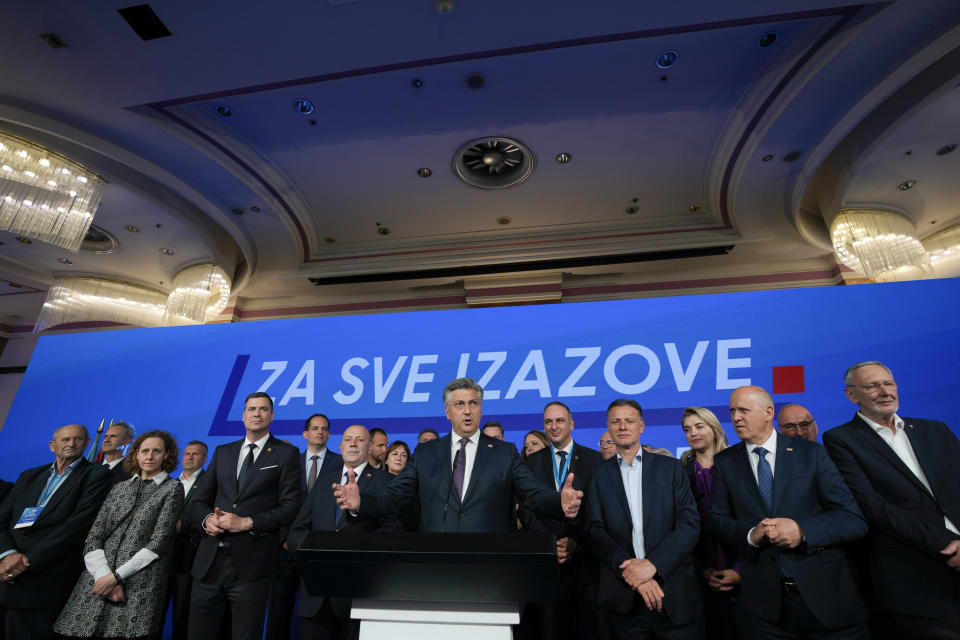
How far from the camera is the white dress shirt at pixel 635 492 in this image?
2.09m

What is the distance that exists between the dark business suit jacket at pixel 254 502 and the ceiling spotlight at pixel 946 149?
5723mm

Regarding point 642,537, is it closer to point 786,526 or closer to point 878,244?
point 786,526

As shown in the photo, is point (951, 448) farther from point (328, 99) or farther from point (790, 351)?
point (328, 99)

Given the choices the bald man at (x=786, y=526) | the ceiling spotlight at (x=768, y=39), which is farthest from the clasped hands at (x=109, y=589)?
the ceiling spotlight at (x=768, y=39)

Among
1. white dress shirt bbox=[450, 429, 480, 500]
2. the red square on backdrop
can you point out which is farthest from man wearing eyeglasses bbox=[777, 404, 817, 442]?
white dress shirt bbox=[450, 429, 480, 500]

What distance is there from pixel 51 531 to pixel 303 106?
3446mm

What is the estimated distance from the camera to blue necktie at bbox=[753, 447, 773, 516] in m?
1.98

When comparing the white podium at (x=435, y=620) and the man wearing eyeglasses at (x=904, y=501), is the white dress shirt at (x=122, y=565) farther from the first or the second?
the man wearing eyeglasses at (x=904, y=501)

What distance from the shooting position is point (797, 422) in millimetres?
2967

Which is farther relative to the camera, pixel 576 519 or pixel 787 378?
pixel 787 378

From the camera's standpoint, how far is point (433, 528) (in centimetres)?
211

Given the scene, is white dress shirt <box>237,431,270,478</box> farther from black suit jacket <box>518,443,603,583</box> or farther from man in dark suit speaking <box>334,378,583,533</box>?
black suit jacket <box>518,443,603,583</box>

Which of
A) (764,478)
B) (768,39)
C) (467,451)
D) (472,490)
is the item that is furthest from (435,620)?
(768,39)

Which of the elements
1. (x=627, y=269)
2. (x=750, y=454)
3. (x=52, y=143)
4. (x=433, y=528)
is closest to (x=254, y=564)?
(x=433, y=528)
